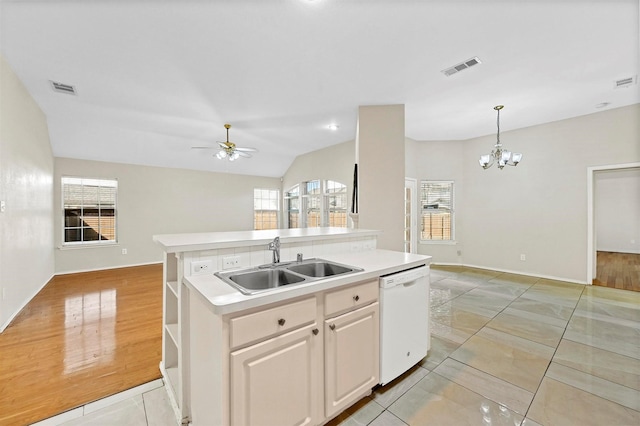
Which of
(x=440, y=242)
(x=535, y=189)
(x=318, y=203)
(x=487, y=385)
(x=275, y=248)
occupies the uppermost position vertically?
(x=535, y=189)

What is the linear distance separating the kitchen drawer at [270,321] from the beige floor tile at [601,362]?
2466 millimetres

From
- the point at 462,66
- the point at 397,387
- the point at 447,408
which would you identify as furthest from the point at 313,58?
the point at 447,408

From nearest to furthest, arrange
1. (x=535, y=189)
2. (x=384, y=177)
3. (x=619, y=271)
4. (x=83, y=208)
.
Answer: (x=384, y=177)
(x=535, y=189)
(x=619, y=271)
(x=83, y=208)

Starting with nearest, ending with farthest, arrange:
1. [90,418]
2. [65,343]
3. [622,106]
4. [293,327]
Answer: [293,327]
[90,418]
[65,343]
[622,106]

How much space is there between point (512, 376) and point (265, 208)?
7307 mm

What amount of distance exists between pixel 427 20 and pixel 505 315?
344cm

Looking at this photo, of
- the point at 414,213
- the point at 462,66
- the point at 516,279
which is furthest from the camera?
the point at 414,213

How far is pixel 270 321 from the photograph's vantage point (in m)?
1.27

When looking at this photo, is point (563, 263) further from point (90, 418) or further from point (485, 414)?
point (90, 418)

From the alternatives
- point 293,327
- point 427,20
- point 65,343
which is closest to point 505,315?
point 293,327

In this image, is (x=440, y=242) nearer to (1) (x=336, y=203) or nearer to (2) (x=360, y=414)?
(1) (x=336, y=203)

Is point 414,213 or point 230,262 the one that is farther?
point 414,213

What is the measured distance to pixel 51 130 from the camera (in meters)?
4.73

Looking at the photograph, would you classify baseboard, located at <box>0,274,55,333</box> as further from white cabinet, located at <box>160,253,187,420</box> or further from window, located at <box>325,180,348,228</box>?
window, located at <box>325,180,348,228</box>
